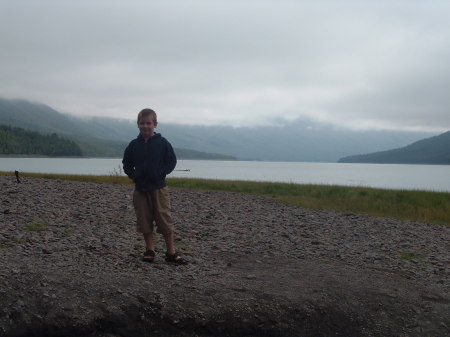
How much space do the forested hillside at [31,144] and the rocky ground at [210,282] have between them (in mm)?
174684

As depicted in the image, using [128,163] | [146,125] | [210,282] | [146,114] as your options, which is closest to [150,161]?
[128,163]

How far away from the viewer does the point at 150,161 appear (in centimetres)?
805

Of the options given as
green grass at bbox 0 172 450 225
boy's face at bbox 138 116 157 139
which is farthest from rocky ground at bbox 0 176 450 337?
green grass at bbox 0 172 450 225

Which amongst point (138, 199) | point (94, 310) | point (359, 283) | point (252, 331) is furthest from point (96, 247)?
point (359, 283)

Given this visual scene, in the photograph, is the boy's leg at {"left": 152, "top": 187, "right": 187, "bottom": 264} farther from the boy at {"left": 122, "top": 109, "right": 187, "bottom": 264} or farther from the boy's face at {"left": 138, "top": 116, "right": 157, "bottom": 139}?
the boy's face at {"left": 138, "top": 116, "right": 157, "bottom": 139}

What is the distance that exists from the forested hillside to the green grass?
159 metres

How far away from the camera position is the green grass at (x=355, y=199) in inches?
907

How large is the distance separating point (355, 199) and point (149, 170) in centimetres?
2050

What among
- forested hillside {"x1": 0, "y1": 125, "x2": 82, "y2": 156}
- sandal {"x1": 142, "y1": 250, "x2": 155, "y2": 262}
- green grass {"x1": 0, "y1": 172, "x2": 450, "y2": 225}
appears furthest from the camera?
forested hillside {"x1": 0, "y1": 125, "x2": 82, "y2": 156}

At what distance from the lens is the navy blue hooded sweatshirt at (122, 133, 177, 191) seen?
8.06 m

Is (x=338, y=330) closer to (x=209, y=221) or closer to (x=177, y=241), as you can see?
(x=177, y=241)

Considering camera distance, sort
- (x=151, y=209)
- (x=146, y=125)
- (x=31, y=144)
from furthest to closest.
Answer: (x=31, y=144) → (x=151, y=209) → (x=146, y=125)

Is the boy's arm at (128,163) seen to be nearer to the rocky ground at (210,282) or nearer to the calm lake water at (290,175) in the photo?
the rocky ground at (210,282)

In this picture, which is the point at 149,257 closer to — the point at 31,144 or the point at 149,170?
the point at 149,170
